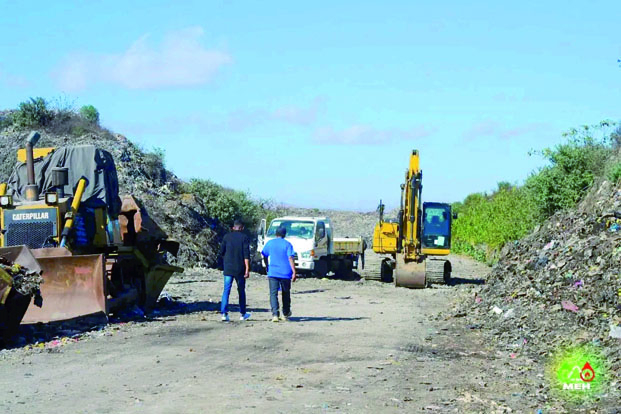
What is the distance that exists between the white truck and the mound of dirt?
19.3 ft

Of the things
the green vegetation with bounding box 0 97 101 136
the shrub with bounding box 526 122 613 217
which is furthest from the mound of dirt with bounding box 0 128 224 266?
Answer: the shrub with bounding box 526 122 613 217

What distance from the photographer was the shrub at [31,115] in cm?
4656

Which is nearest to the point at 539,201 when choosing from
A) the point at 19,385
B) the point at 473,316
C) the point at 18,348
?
the point at 473,316

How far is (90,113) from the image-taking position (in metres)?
51.3

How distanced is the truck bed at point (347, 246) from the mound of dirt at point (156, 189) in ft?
20.5

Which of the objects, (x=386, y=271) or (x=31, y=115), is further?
(x=31, y=115)

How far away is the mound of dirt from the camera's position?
126 ft

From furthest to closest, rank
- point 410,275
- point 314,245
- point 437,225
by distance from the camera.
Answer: point 314,245 < point 437,225 < point 410,275

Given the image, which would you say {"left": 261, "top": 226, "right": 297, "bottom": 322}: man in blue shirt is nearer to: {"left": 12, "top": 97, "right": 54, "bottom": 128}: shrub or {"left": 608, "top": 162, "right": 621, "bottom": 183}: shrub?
{"left": 608, "top": 162, "right": 621, "bottom": 183}: shrub

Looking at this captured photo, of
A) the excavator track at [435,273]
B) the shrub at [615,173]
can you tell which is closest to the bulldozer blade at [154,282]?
the shrub at [615,173]

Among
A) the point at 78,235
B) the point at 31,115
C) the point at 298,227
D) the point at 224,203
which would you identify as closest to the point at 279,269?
the point at 78,235

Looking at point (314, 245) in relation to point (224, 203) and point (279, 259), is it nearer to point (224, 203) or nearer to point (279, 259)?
point (224, 203)

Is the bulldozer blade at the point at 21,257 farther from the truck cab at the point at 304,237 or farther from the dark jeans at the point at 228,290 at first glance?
the truck cab at the point at 304,237

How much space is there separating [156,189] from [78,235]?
24.8 meters
